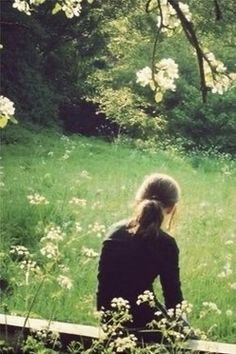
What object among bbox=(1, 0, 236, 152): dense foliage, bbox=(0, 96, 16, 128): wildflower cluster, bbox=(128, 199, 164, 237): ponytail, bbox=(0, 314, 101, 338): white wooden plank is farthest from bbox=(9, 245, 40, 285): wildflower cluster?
bbox=(1, 0, 236, 152): dense foliage

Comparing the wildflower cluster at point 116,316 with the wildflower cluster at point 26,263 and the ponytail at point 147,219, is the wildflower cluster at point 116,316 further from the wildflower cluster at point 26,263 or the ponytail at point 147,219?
the ponytail at point 147,219

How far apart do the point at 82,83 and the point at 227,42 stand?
751 millimetres

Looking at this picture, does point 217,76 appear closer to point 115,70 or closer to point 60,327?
point 60,327

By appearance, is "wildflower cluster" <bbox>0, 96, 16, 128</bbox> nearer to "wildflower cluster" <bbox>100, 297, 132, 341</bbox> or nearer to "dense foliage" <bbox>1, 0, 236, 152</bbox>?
"wildflower cluster" <bbox>100, 297, 132, 341</bbox>

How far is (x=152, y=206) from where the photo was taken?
6.68ft

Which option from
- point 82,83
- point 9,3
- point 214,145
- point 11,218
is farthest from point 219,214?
point 9,3

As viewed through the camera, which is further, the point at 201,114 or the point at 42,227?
the point at 201,114

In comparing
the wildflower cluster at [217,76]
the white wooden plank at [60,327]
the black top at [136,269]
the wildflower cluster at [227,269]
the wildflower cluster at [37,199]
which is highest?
the wildflower cluster at [217,76]

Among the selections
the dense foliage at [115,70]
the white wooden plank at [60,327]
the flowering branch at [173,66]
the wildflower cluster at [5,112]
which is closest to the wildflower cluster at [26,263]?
the white wooden plank at [60,327]

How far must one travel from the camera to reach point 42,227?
279 cm

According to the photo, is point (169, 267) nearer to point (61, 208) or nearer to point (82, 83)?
point (61, 208)

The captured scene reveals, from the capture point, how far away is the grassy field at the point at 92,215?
8.01ft

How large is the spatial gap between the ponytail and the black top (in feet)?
0.07

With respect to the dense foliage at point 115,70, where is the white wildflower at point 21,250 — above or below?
below
